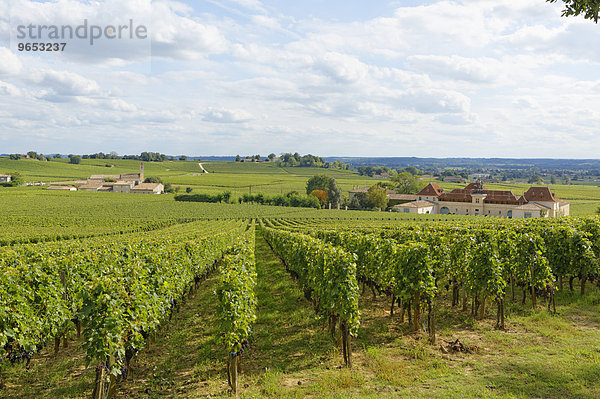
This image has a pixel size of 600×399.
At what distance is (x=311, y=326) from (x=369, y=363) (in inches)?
147

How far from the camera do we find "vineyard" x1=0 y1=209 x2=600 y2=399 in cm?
891

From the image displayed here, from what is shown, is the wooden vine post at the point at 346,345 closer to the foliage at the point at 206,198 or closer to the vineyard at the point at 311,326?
the vineyard at the point at 311,326

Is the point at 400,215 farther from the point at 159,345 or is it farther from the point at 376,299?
the point at 159,345

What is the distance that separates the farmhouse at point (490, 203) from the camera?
82500 mm

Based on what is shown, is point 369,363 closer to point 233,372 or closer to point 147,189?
point 233,372

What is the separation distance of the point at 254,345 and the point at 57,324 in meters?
6.02

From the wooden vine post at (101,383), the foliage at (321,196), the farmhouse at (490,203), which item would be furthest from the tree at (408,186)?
the wooden vine post at (101,383)

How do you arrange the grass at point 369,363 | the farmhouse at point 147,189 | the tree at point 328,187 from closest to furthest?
the grass at point 369,363 < the tree at point 328,187 < the farmhouse at point 147,189

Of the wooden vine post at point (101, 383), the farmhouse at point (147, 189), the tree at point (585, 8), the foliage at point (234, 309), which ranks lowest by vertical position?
the farmhouse at point (147, 189)

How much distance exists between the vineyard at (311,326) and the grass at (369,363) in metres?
0.05

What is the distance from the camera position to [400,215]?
265 ft

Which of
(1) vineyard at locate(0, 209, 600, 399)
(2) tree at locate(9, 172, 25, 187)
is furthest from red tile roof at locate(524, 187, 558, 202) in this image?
(2) tree at locate(9, 172, 25, 187)

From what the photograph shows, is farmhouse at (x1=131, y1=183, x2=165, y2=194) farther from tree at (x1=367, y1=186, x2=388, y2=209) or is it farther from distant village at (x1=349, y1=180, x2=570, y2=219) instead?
distant village at (x1=349, y1=180, x2=570, y2=219)

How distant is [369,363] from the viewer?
33.8 ft
